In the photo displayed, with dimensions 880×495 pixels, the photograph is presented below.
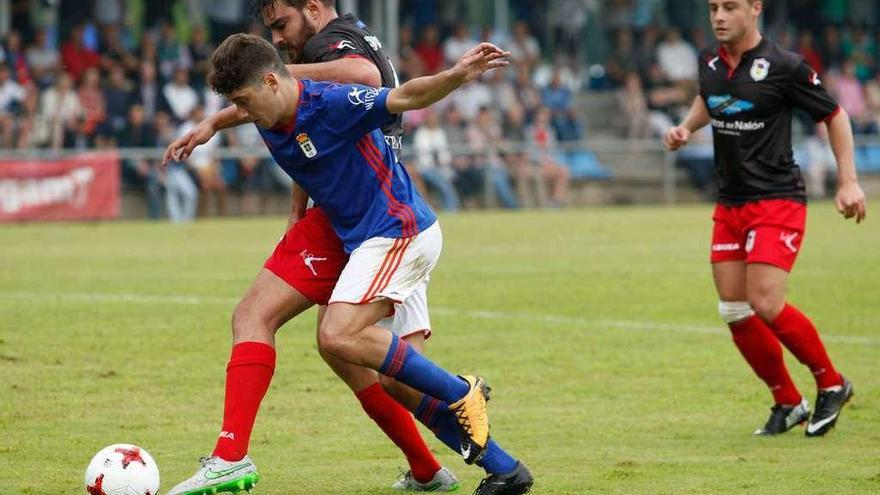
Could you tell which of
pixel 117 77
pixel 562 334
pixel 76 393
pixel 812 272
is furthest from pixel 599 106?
pixel 76 393

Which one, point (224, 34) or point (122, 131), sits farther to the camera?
point (224, 34)

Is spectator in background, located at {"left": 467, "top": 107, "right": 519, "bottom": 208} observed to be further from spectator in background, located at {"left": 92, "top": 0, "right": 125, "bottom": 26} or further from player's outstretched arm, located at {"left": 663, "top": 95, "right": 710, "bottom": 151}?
player's outstretched arm, located at {"left": 663, "top": 95, "right": 710, "bottom": 151}

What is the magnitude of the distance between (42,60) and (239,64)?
20.7 metres

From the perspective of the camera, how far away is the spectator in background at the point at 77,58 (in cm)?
2520

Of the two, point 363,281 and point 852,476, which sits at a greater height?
point 363,281

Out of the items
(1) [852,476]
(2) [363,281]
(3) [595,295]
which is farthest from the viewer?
(3) [595,295]

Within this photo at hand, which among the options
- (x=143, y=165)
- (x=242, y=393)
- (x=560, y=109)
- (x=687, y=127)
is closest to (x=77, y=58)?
(x=143, y=165)

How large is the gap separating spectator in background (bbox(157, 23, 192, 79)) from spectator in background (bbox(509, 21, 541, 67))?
6038 mm

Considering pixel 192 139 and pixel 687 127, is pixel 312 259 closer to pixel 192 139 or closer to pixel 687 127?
pixel 192 139

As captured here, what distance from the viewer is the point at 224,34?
92.8 ft

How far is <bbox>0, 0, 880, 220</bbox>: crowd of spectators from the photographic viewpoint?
2367 cm

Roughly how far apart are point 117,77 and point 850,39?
627 inches

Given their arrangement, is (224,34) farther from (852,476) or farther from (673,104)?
(852,476)

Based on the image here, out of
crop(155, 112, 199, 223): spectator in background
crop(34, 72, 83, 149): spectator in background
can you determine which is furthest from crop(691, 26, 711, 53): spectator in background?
crop(34, 72, 83, 149): spectator in background
